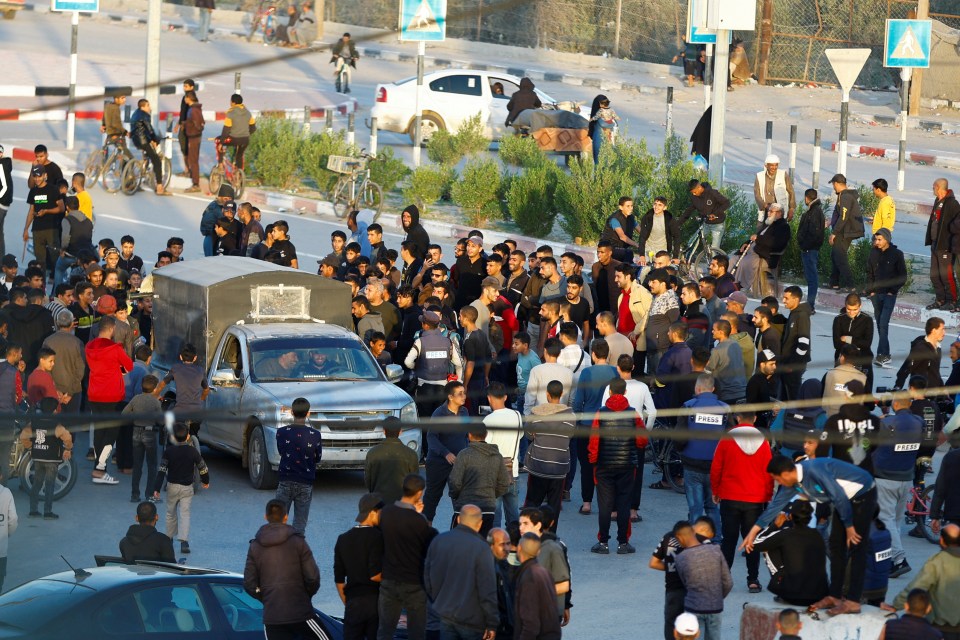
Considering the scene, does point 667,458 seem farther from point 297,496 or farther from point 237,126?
point 237,126

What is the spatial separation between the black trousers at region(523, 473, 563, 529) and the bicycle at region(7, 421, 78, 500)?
410 cm

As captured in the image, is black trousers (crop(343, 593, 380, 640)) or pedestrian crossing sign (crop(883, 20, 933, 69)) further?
pedestrian crossing sign (crop(883, 20, 933, 69))

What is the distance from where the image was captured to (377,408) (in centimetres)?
1416

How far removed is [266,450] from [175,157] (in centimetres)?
1668

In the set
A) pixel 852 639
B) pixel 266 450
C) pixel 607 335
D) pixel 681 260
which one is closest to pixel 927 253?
pixel 681 260

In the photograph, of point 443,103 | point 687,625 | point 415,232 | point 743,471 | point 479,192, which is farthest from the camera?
point 443,103

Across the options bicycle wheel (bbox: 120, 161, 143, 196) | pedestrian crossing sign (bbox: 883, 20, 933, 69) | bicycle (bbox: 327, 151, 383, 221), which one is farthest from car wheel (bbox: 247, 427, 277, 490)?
pedestrian crossing sign (bbox: 883, 20, 933, 69)

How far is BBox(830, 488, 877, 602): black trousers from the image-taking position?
10.4 metres

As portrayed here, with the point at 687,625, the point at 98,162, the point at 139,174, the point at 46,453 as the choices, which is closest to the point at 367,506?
the point at 687,625

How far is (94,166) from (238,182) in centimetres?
238

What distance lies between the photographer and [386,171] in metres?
26.8

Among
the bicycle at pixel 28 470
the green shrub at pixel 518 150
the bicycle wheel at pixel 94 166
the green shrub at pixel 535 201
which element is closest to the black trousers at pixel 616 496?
the bicycle at pixel 28 470

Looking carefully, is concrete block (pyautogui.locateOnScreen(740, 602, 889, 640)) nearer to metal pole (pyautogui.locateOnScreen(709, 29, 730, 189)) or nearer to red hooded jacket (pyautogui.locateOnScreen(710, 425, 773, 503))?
red hooded jacket (pyautogui.locateOnScreen(710, 425, 773, 503))

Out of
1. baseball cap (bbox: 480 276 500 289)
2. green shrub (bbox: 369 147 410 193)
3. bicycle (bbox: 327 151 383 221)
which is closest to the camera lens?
baseball cap (bbox: 480 276 500 289)
